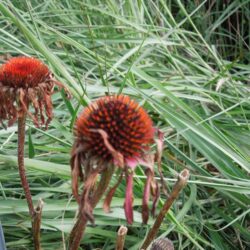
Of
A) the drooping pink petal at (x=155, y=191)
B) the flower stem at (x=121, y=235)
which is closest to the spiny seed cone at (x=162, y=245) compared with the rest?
the flower stem at (x=121, y=235)

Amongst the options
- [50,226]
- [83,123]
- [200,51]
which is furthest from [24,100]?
[200,51]

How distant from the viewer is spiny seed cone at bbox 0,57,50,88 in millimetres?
758

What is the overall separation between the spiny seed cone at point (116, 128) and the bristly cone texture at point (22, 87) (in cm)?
17

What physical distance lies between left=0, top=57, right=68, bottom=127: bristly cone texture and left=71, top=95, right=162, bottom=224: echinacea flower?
0.18 m

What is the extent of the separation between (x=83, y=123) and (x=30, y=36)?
39 centimetres

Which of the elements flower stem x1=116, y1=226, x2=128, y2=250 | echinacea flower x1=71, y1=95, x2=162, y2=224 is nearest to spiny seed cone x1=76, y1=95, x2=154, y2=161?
echinacea flower x1=71, y1=95, x2=162, y2=224

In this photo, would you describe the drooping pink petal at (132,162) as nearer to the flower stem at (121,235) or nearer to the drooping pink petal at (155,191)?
the drooping pink petal at (155,191)

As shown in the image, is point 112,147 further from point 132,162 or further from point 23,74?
point 23,74

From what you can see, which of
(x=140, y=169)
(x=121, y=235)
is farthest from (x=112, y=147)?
(x=140, y=169)

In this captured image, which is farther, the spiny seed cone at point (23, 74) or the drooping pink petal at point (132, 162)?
the spiny seed cone at point (23, 74)

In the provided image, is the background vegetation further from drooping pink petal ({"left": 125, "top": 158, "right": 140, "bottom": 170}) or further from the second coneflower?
drooping pink petal ({"left": 125, "top": 158, "right": 140, "bottom": 170})

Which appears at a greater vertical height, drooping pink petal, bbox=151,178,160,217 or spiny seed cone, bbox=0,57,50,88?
spiny seed cone, bbox=0,57,50,88

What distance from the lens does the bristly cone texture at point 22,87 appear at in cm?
76

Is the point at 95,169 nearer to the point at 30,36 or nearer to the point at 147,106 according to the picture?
the point at 30,36
